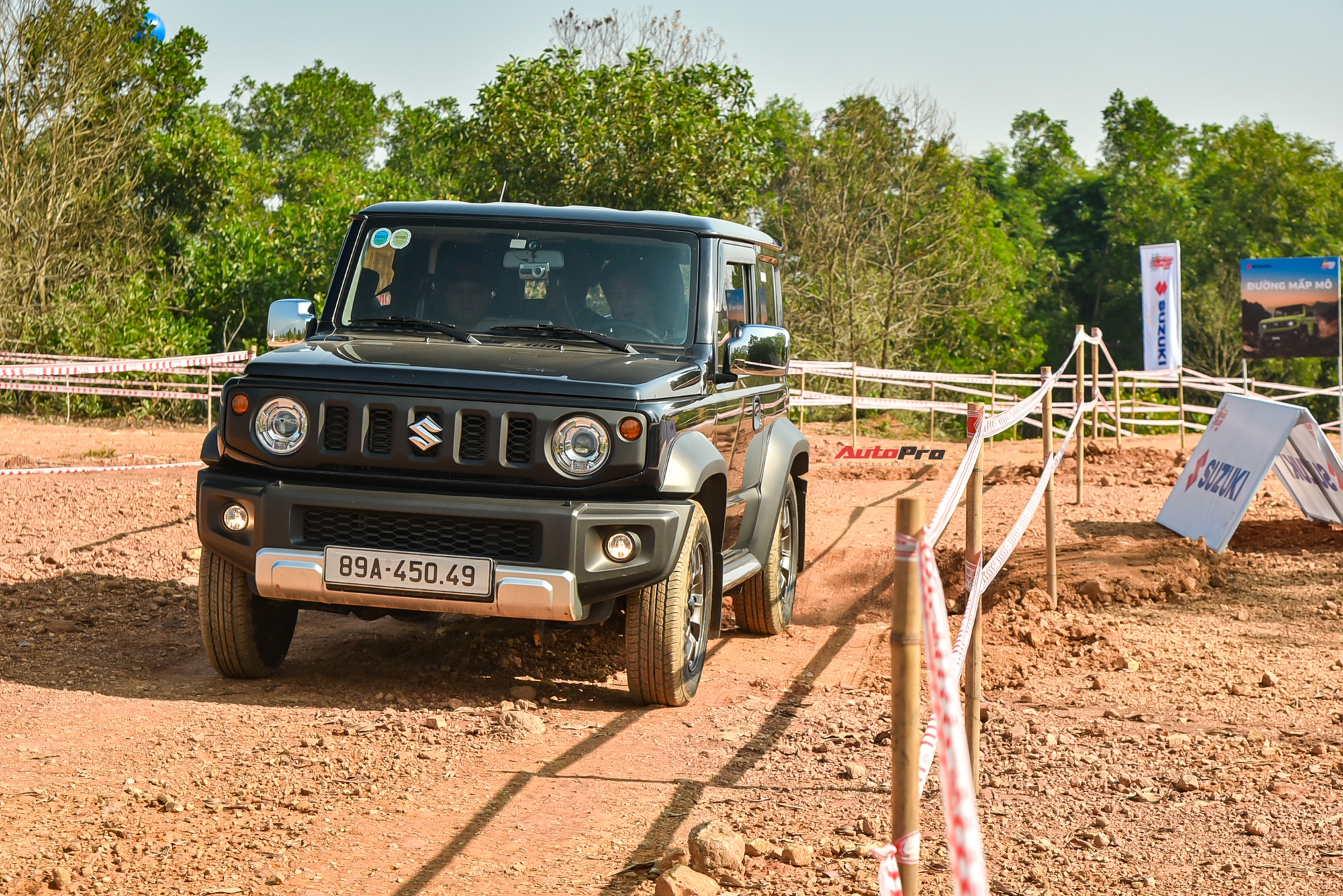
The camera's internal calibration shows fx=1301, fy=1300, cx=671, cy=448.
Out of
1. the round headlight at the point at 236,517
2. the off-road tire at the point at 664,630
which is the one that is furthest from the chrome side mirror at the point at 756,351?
the round headlight at the point at 236,517

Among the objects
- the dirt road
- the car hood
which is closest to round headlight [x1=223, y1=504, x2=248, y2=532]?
the car hood

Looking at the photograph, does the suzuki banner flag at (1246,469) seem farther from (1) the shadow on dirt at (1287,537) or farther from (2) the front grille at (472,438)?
(2) the front grille at (472,438)

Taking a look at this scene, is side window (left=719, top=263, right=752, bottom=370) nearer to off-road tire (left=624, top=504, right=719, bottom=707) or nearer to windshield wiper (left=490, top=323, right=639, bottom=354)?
windshield wiper (left=490, top=323, right=639, bottom=354)

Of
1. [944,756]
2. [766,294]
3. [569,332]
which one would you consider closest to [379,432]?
[569,332]

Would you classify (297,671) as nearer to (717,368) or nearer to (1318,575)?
(717,368)

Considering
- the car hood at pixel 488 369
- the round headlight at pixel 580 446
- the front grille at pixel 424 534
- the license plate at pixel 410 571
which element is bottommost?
the license plate at pixel 410 571

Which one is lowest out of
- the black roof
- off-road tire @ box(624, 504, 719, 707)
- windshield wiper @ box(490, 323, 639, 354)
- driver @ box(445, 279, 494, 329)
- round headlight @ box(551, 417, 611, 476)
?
off-road tire @ box(624, 504, 719, 707)

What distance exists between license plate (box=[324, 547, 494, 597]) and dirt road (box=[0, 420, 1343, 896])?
533mm

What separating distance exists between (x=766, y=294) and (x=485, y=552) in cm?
287

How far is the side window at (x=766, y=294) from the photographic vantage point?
6952 millimetres

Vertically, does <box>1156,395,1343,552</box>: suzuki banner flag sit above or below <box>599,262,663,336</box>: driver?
below

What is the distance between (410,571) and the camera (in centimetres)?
495

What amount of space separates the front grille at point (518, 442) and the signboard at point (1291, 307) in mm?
15446

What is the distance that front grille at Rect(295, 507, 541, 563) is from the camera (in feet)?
16.3
